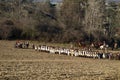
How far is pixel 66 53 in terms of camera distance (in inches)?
1597

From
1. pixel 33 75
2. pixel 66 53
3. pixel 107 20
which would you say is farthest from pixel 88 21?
pixel 33 75

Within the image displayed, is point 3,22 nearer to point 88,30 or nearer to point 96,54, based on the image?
point 88,30

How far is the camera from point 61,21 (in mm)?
61688

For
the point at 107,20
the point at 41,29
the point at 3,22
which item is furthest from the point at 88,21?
the point at 3,22

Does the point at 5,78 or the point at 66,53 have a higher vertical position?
the point at 5,78

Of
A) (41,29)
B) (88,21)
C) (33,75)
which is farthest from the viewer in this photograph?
(88,21)

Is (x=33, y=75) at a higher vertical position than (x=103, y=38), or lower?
higher

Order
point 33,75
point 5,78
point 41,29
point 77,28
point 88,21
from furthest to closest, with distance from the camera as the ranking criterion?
point 88,21 → point 77,28 → point 41,29 → point 33,75 → point 5,78

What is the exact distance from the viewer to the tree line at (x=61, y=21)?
2116 inches

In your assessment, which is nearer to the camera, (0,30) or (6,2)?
(0,30)

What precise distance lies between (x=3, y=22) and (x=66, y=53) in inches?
615

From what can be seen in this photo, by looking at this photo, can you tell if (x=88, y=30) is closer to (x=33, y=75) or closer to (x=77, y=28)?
(x=77, y=28)

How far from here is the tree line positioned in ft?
176

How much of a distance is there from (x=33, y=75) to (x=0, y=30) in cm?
2873
